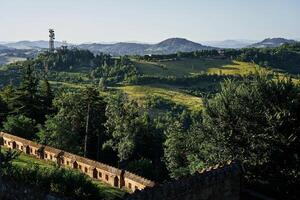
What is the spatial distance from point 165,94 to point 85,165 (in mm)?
120954

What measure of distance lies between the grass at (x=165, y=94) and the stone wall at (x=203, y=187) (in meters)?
115

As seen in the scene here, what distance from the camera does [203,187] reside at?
1803 centimetres

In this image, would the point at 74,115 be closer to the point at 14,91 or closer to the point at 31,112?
the point at 31,112

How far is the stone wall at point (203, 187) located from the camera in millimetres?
16491

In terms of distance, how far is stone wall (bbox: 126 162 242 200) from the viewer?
16.5 m

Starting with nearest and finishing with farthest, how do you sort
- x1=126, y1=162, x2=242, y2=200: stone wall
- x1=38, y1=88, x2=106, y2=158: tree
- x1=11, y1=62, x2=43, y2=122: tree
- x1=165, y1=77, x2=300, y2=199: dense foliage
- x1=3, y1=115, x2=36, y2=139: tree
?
x1=126, y1=162, x2=242, y2=200: stone wall → x1=165, y1=77, x2=300, y2=199: dense foliage → x1=3, y1=115, x2=36, y2=139: tree → x1=38, y1=88, x2=106, y2=158: tree → x1=11, y1=62, x2=43, y2=122: tree

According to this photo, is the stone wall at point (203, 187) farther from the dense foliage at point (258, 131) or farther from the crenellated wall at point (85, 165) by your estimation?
the crenellated wall at point (85, 165)

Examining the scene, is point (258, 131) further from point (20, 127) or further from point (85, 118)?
point (20, 127)

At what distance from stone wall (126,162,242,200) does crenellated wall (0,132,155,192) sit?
11.2m

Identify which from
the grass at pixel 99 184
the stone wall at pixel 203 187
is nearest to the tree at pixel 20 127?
the grass at pixel 99 184

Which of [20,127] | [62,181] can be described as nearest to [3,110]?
[20,127]

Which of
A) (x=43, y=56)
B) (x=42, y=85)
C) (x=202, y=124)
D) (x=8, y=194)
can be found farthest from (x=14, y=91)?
(x=43, y=56)

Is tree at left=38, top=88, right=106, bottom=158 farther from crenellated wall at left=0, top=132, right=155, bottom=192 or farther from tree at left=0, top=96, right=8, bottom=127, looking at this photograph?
tree at left=0, top=96, right=8, bottom=127

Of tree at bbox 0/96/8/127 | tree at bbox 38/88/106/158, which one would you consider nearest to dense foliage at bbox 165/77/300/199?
tree at bbox 38/88/106/158
